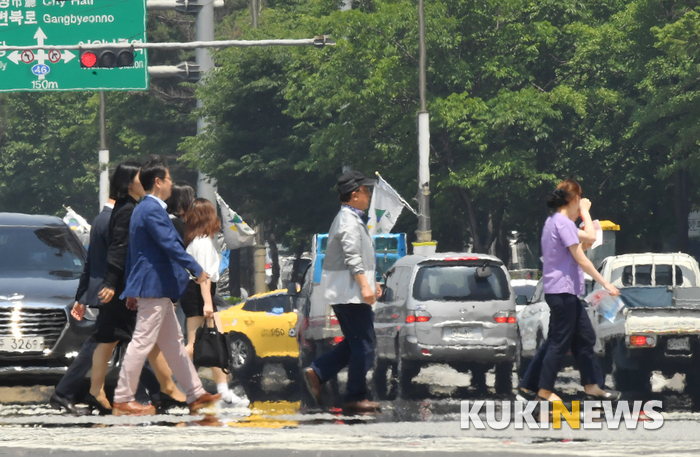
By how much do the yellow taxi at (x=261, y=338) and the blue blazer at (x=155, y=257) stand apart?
26.4ft

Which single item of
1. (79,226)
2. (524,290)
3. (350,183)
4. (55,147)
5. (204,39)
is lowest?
(524,290)

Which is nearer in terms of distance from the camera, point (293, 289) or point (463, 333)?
point (463, 333)

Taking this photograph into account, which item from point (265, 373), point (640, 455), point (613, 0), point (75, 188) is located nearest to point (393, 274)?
point (265, 373)

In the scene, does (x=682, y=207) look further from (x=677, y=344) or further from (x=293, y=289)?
(x=677, y=344)

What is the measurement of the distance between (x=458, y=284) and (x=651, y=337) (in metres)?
2.51

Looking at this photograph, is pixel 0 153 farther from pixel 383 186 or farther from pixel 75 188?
pixel 383 186

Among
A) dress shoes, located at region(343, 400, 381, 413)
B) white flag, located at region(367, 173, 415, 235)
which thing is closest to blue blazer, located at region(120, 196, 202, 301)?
dress shoes, located at region(343, 400, 381, 413)

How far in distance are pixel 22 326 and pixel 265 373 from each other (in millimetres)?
6399

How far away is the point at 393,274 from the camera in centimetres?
1577

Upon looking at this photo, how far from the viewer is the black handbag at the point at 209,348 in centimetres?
1002

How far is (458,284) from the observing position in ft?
48.1

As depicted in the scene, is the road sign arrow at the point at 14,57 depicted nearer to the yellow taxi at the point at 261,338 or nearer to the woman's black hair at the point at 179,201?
the yellow taxi at the point at 261,338

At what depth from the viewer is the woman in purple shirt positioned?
9.26 m

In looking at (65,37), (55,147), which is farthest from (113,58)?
(55,147)
